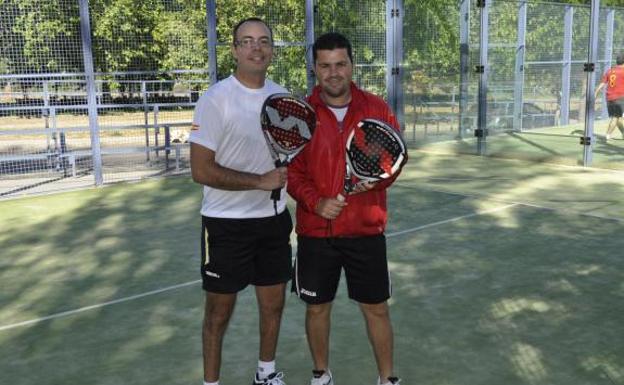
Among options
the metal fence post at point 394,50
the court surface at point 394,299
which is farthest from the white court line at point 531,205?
the metal fence post at point 394,50

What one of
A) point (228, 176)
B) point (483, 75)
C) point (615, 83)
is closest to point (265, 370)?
point (228, 176)

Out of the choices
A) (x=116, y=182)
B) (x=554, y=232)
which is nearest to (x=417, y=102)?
(x=116, y=182)

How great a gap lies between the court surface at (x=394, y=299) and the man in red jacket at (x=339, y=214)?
679 mm

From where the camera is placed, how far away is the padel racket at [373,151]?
3492mm

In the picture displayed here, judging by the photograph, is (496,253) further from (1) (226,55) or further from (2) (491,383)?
(1) (226,55)

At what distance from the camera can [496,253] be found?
6848mm

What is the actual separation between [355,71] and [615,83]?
18.0 feet

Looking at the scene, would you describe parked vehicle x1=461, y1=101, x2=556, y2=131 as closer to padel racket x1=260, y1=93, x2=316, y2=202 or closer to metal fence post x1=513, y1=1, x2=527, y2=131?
metal fence post x1=513, y1=1, x2=527, y2=131

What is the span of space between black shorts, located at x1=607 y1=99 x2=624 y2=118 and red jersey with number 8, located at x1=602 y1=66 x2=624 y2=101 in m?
0.11

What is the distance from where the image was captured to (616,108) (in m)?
14.6

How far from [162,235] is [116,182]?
4113 mm

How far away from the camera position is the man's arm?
11.6 ft

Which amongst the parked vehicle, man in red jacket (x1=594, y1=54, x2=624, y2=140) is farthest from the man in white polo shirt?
man in red jacket (x1=594, y1=54, x2=624, y2=140)

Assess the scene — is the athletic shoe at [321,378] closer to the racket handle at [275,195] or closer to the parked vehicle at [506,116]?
the racket handle at [275,195]
